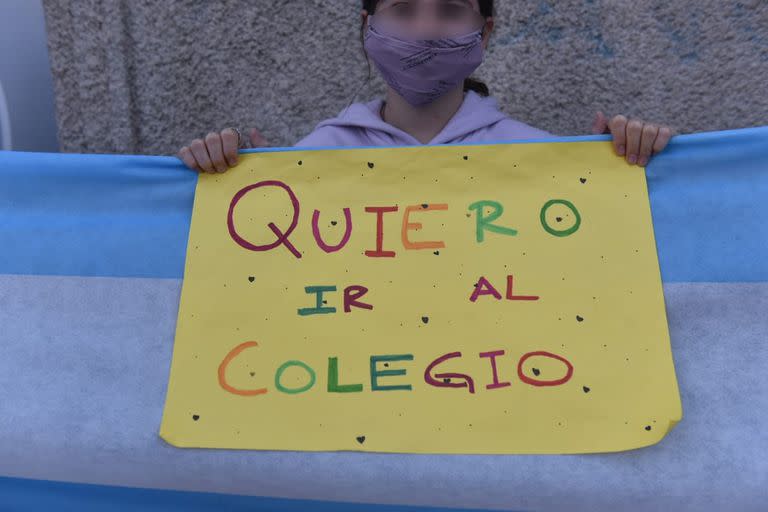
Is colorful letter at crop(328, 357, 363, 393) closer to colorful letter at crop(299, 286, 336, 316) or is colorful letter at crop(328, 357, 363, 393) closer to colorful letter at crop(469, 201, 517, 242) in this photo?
colorful letter at crop(299, 286, 336, 316)

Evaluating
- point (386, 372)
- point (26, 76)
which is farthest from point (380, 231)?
point (26, 76)

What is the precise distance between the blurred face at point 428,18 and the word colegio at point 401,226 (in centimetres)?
50

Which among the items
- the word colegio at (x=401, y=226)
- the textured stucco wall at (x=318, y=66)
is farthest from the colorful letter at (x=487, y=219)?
the textured stucco wall at (x=318, y=66)

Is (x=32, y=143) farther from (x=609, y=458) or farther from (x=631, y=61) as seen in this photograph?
(x=609, y=458)

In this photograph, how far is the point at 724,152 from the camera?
1.31 metres

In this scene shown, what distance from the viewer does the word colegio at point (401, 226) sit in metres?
1.32

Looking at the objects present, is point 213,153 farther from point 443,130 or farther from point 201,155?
point 443,130

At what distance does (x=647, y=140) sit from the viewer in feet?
4.29

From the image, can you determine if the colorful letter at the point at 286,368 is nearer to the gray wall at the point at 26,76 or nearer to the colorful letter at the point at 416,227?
the colorful letter at the point at 416,227

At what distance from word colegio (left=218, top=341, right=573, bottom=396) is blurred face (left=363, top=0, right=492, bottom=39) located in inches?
31.1

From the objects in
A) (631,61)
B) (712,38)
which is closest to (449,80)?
(631,61)

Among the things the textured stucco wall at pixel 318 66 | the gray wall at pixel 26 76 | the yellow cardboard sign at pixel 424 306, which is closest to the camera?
the yellow cardboard sign at pixel 424 306

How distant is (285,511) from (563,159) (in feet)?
2.71

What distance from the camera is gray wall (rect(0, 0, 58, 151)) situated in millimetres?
2422
